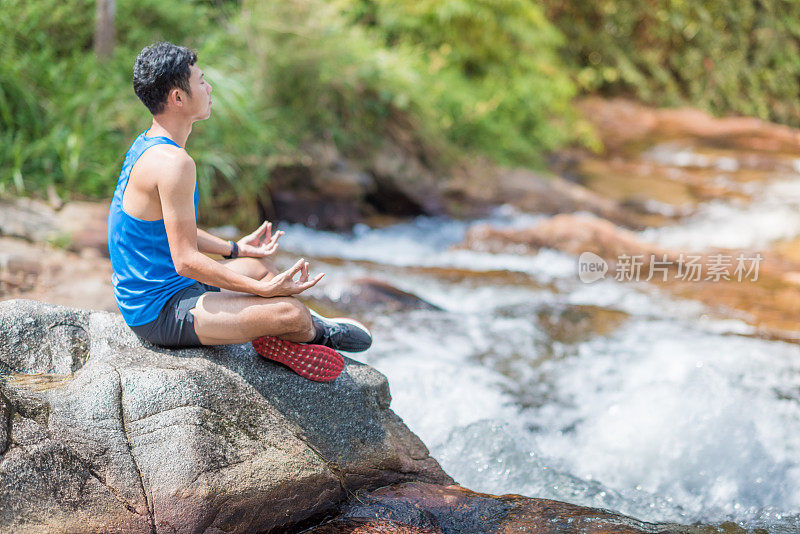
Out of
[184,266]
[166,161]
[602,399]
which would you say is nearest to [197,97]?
[166,161]

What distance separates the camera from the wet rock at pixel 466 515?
2584 mm

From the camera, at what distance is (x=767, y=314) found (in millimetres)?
5352

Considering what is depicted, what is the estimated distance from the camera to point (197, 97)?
8.09 feet

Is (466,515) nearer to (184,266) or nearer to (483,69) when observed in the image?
(184,266)

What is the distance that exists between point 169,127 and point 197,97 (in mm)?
151

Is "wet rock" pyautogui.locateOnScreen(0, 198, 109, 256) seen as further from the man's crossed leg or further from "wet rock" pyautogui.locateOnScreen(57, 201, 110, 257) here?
the man's crossed leg

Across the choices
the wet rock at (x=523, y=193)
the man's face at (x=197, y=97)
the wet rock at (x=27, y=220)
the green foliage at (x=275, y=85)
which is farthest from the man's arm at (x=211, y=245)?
the wet rock at (x=523, y=193)

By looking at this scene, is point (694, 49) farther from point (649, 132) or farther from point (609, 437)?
point (609, 437)

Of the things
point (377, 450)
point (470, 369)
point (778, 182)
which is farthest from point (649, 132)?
point (377, 450)

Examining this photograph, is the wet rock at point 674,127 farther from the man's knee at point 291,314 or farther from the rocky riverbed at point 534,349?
the man's knee at point 291,314

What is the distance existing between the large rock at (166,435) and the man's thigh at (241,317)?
0.15m

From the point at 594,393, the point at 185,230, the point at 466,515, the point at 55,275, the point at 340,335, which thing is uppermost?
the point at 185,230

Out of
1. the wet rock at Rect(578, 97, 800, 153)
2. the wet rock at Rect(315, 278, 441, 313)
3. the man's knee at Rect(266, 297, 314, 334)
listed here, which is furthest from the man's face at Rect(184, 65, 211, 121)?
the wet rock at Rect(578, 97, 800, 153)

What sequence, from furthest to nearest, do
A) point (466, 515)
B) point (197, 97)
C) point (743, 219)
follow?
point (743, 219) → point (466, 515) → point (197, 97)
